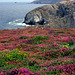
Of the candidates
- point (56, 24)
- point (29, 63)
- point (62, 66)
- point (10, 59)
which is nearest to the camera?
point (62, 66)

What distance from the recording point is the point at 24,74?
29.5 ft

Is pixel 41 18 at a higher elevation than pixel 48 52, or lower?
lower

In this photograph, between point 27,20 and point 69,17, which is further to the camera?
point 27,20

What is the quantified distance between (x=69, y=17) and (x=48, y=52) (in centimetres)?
4637

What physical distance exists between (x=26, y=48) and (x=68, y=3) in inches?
5164

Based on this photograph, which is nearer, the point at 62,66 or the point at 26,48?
the point at 62,66

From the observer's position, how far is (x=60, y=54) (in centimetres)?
1455

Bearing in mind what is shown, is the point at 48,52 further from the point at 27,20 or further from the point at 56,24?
the point at 27,20

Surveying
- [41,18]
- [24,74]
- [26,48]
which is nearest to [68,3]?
[41,18]

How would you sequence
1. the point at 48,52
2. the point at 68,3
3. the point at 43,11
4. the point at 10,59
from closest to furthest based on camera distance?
the point at 10,59, the point at 48,52, the point at 43,11, the point at 68,3

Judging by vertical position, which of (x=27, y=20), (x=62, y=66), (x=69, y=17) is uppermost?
(x=62, y=66)

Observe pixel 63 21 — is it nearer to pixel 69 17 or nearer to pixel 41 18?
pixel 69 17

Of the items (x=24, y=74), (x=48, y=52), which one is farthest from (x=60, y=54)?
(x=24, y=74)

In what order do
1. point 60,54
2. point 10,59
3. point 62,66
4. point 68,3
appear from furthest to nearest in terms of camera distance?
1. point 68,3
2. point 60,54
3. point 10,59
4. point 62,66
